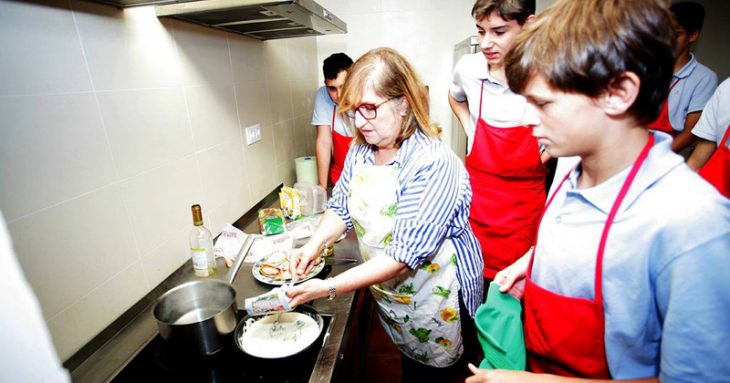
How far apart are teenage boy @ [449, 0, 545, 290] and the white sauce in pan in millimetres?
1048

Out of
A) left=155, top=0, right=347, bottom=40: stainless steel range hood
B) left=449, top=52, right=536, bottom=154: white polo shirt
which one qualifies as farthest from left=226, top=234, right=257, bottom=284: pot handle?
left=449, top=52, right=536, bottom=154: white polo shirt

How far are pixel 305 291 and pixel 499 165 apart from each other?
114 centimetres

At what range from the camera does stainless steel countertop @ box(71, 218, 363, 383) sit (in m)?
0.92

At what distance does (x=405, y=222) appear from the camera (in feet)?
3.14

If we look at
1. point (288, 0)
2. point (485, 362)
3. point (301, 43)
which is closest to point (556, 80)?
point (485, 362)

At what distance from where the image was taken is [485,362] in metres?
0.78

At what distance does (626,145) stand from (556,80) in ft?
0.53

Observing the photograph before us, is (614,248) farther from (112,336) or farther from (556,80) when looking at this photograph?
(112,336)

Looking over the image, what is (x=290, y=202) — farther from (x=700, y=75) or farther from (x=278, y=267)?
(x=700, y=75)

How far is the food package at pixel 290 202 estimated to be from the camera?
1.84 metres

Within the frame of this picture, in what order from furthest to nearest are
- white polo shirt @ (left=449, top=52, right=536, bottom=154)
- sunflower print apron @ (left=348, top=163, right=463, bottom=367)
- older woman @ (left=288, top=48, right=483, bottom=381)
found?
white polo shirt @ (left=449, top=52, right=536, bottom=154) < sunflower print apron @ (left=348, top=163, right=463, bottom=367) < older woman @ (left=288, top=48, right=483, bottom=381)

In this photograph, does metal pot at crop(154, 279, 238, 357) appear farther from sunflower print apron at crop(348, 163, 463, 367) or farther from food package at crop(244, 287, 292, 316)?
sunflower print apron at crop(348, 163, 463, 367)

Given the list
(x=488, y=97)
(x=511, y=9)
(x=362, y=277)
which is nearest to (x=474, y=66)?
(x=488, y=97)

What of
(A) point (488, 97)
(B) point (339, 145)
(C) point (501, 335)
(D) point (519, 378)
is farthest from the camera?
(B) point (339, 145)
